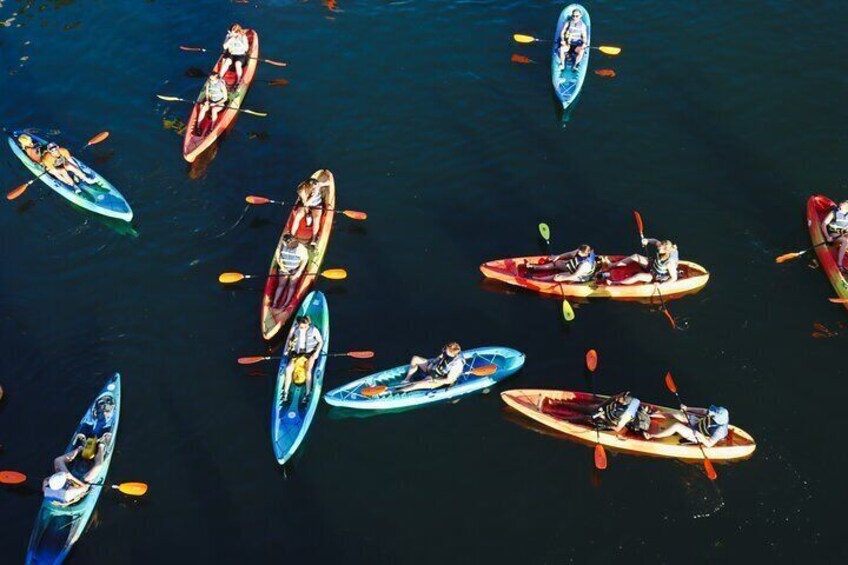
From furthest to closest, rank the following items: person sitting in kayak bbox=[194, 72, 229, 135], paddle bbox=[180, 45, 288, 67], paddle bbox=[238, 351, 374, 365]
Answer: paddle bbox=[180, 45, 288, 67] < person sitting in kayak bbox=[194, 72, 229, 135] < paddle bbox=[238, 351, 374, 365]

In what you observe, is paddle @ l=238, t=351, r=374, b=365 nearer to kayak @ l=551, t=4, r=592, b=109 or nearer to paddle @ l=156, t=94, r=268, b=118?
paddle @ l=156, t=94, r=268, b=118

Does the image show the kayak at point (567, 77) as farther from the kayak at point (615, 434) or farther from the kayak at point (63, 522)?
the kayak at point (63, 522)

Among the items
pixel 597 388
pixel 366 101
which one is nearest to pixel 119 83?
pixel 366 101

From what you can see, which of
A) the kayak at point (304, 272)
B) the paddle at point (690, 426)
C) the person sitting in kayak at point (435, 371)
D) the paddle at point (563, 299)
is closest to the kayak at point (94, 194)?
the kayak at point (304, 272)

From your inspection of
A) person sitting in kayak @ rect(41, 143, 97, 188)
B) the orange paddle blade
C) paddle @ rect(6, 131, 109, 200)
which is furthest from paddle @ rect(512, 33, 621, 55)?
the orange paddle blade

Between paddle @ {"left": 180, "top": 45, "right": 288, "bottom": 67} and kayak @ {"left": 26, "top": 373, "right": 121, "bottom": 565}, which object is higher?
paddle @ {"left": 180, "top": 45, "right": 288, "bottom": 67}

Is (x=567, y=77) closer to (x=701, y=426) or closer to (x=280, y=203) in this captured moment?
(x=280, y=203)
